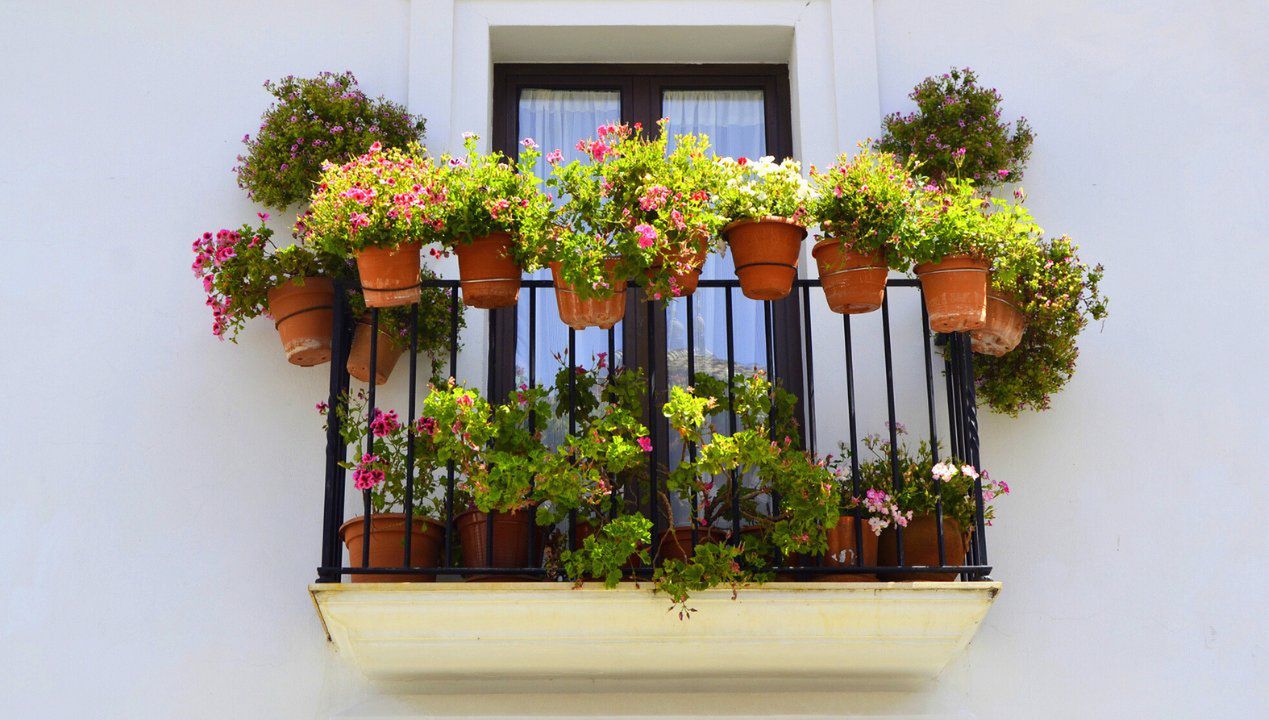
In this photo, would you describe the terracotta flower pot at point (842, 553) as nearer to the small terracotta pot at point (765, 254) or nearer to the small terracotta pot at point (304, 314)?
the small terracotta pot at point (765, 254)

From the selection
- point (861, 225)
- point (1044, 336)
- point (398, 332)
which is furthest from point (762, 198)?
point (398, 332)

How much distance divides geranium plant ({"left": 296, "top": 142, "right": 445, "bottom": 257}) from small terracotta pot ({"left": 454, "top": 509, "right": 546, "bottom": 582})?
3.11 feet

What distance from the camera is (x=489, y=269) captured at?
19.0 ft

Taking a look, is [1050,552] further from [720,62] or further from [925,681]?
[720,62]

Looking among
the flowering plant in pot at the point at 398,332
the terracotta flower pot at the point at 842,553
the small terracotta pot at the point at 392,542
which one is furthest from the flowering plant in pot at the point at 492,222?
the terracotta flower pot at the point at 842,553

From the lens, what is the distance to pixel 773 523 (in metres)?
5.69

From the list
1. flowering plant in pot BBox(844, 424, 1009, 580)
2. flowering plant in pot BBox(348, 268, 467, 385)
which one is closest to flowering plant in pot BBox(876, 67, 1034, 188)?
flowering plant in pot BBox(844, 424, 1009, 580)

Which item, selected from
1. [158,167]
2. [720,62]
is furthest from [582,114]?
A: [158,167]

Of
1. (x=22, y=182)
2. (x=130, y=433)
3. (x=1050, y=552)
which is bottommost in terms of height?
(x=1050, y=552)

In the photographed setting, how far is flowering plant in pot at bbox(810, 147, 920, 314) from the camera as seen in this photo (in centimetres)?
573

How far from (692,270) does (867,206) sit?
2.01 ft

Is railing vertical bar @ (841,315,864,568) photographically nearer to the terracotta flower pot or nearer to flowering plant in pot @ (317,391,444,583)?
the terracotta flower pot

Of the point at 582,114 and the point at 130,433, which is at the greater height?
the point at 582,114

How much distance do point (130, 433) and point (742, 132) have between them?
8.84 ft
